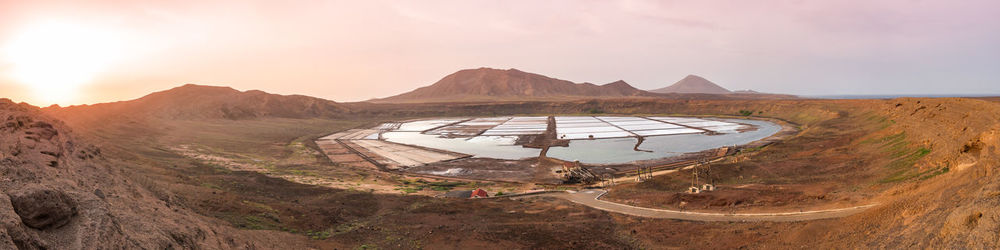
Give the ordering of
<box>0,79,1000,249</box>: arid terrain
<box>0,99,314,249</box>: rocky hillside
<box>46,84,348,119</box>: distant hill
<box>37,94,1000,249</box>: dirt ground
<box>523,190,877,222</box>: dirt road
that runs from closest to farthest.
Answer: <box>0,99,314,249</box>: rocky hillside → <box>0,79,1000,249</box>: arid terrain → <box>37,94,1000,249</box>: dirt ground → <box>523,190,877,222</box>: dirt road → <box>46,84,348,119</box>: distant hill

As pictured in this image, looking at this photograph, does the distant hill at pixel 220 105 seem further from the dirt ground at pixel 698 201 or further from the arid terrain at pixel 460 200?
the dirt ground at pixel 698 201

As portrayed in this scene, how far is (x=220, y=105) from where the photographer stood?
92.2 meters

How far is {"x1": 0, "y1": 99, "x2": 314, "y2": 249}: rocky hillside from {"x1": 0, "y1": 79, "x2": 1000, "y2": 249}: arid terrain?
0.05 metres

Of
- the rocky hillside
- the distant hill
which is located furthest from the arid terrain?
the distant hill

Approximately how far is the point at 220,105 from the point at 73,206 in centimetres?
9655

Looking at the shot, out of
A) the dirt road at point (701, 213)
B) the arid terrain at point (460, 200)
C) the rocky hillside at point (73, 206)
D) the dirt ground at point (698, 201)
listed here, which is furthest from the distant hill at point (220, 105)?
the dirt road at point (701, 213)

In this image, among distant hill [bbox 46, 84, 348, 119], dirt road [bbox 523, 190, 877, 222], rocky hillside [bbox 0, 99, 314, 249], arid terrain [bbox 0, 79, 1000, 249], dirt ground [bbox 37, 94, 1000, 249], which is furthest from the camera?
distant hill [bbox 46, 84, 348, 119]

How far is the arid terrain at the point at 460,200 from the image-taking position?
8977 mm

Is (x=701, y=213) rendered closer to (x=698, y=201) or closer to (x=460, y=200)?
(x=698, y=201)

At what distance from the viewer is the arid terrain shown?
898 centimetres


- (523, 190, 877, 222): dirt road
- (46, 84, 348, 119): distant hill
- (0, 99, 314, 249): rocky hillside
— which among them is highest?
(46, 84, 348, 119): distant hill

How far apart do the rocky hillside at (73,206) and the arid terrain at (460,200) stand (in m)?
0.05

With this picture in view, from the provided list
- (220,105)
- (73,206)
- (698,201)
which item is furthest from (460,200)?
(220,105)

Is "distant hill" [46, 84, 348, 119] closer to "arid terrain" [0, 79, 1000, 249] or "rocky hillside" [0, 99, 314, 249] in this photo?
"arid terrain" [0, 79, 1000, 249]
